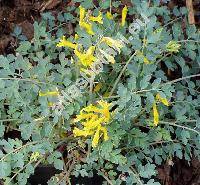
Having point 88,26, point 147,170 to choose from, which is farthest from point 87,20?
point 147,170

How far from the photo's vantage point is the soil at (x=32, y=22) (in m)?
2.20

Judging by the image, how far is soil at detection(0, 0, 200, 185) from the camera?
2199 mm

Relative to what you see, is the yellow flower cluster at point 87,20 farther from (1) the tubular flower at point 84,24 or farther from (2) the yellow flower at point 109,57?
(2) the yellow flower at point 109,57

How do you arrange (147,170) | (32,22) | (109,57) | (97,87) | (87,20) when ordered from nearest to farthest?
(109,57)
(87,20)
(147,170)
(97,87)
(32,22)

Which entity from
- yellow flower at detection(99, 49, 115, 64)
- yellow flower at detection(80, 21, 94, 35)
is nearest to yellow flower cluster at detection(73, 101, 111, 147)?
yellow flower at detection(99, 49, 115, 64)

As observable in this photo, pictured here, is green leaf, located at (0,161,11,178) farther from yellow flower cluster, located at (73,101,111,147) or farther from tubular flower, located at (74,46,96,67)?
tubular flower, located at (74,46,96,67)

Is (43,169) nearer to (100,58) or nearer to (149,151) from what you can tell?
(149,151)

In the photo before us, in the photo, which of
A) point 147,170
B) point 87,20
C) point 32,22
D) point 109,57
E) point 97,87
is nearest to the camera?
point 109,57

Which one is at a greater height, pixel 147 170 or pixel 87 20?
pixel 87 20

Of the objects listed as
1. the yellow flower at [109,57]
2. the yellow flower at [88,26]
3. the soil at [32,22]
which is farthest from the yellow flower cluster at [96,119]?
the soil at [32,22]

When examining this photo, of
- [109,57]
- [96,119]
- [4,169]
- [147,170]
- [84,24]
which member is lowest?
[147,170]

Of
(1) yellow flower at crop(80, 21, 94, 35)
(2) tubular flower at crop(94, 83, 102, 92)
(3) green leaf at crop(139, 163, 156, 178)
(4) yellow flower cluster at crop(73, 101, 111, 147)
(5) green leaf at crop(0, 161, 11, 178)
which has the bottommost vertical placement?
(3) green leaf at crop(139, 163, 156, 178)

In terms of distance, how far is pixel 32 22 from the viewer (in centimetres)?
233

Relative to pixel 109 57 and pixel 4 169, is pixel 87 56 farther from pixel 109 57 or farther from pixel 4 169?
pixel 4 169
